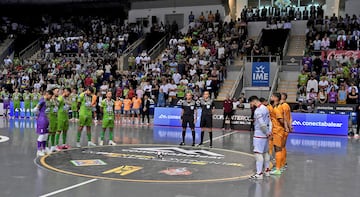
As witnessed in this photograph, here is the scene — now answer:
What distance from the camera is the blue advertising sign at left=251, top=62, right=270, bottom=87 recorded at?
87.0ft

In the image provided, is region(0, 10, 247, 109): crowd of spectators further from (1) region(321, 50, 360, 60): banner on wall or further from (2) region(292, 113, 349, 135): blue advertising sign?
(1) region(321, 50, 360, 60): banner on wall

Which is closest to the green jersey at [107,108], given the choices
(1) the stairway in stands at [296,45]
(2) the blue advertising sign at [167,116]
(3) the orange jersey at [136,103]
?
(2) the blue advertising sign at [167,116]

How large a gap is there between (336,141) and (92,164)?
10.6 m

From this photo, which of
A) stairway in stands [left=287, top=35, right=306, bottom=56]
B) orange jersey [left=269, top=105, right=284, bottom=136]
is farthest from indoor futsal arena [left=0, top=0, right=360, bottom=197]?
stairway in stands [left=287, top=35, right=306, bottom=56]

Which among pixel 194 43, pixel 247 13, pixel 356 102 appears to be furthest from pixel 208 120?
pixel 247 13

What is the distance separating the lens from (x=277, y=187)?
8602mm

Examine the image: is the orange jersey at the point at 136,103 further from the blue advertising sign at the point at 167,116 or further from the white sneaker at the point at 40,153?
the white sneaker at the point at 40,153

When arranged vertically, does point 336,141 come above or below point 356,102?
below

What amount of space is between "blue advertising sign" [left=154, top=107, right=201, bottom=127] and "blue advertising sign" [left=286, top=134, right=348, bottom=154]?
5.76 m

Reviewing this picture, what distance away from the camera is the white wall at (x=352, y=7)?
32438 millimetres

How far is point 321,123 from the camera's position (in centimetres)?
1948

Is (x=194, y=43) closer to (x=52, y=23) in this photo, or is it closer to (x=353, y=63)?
(x=353, y=63)

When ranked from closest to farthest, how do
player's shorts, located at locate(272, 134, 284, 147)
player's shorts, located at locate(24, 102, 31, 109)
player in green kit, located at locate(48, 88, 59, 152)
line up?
player's shorts, located at locate(272, 134, 284, 147) → player in green kit, located at locate(48, 88, 59, 152) → player's shorts, located at locate(24, 102, 31, 109)

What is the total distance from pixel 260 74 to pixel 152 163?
17.0m
